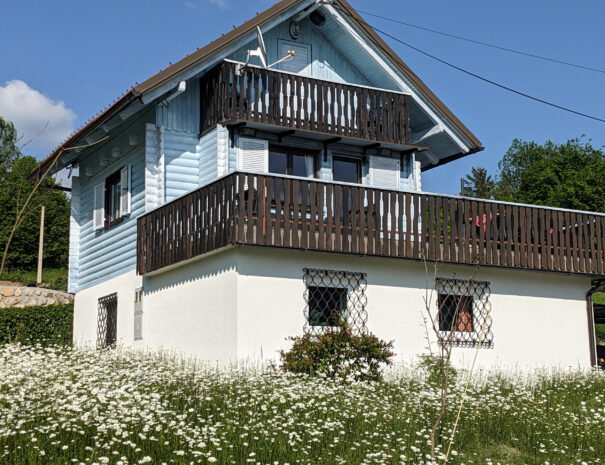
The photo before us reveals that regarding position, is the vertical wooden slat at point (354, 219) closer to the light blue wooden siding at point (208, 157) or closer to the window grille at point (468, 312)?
the window grille at point (468, 312)

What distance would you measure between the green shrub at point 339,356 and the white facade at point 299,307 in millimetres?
877

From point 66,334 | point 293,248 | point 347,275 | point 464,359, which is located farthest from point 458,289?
point 66,334

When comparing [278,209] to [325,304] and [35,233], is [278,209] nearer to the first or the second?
[325,304]

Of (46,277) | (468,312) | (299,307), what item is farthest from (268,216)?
(46,277)

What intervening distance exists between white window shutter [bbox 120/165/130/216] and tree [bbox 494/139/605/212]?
89.3 feet

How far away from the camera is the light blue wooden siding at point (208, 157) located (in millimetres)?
17062

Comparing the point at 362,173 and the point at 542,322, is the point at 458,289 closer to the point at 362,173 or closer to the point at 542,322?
the point at 542,322

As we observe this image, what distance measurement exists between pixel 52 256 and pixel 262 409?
105 feet

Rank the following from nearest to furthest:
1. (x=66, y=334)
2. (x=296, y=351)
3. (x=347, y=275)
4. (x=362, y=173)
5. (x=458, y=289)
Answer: (x=296, y=351)
(x=347, y=275)
(x=458, y=289)
(x=362, y=173)
(x=66, y=334)

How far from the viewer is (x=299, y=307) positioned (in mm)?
14719

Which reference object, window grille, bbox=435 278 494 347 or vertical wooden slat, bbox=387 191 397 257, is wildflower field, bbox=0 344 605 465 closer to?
vertical wooden slat, bbox=387 191 397 257

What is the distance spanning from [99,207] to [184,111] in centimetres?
396

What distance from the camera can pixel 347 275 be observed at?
15.2 m

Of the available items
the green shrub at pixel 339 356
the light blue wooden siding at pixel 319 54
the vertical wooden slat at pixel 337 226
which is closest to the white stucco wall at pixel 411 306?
the vertical wooden slat at pixel 337 226
